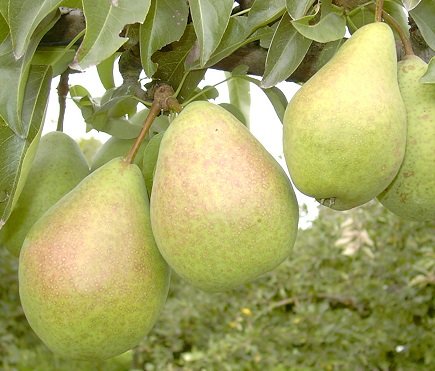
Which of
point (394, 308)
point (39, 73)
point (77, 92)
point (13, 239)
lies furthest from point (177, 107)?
point (394, 308)

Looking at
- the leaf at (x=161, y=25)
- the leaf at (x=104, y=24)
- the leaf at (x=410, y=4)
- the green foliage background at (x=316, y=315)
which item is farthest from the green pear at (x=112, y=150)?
the green foliage background at (x=316, y=315)

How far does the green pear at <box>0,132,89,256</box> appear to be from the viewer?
1.03 meters

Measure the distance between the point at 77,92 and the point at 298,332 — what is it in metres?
A: 2.01

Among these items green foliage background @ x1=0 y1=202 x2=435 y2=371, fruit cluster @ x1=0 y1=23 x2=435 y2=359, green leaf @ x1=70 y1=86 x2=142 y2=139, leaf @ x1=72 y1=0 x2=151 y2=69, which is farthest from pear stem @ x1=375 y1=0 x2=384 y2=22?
green foliage background @ x1=0 y1=202 x2=435 y2=371

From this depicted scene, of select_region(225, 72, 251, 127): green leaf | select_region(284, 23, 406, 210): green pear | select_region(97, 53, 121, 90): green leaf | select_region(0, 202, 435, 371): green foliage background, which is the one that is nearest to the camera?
select_region(284, 23, 406, 210): green pear

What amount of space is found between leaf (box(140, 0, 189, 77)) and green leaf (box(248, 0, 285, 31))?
8 cm

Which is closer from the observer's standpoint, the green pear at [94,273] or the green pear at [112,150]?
the green pear at [94,273]

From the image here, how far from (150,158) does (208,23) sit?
226 mm

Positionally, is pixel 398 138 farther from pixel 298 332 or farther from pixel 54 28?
pixel 298 332

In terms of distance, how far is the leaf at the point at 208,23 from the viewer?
82 cm

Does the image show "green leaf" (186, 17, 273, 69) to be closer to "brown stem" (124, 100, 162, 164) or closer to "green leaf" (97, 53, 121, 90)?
"brown stem" (124, 100, 162, 164)

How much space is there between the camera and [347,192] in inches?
30.9

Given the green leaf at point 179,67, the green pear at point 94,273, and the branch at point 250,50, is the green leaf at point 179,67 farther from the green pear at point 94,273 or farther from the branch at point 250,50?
the green pear at point 94,273

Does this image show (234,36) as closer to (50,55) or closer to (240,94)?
(50,55)
